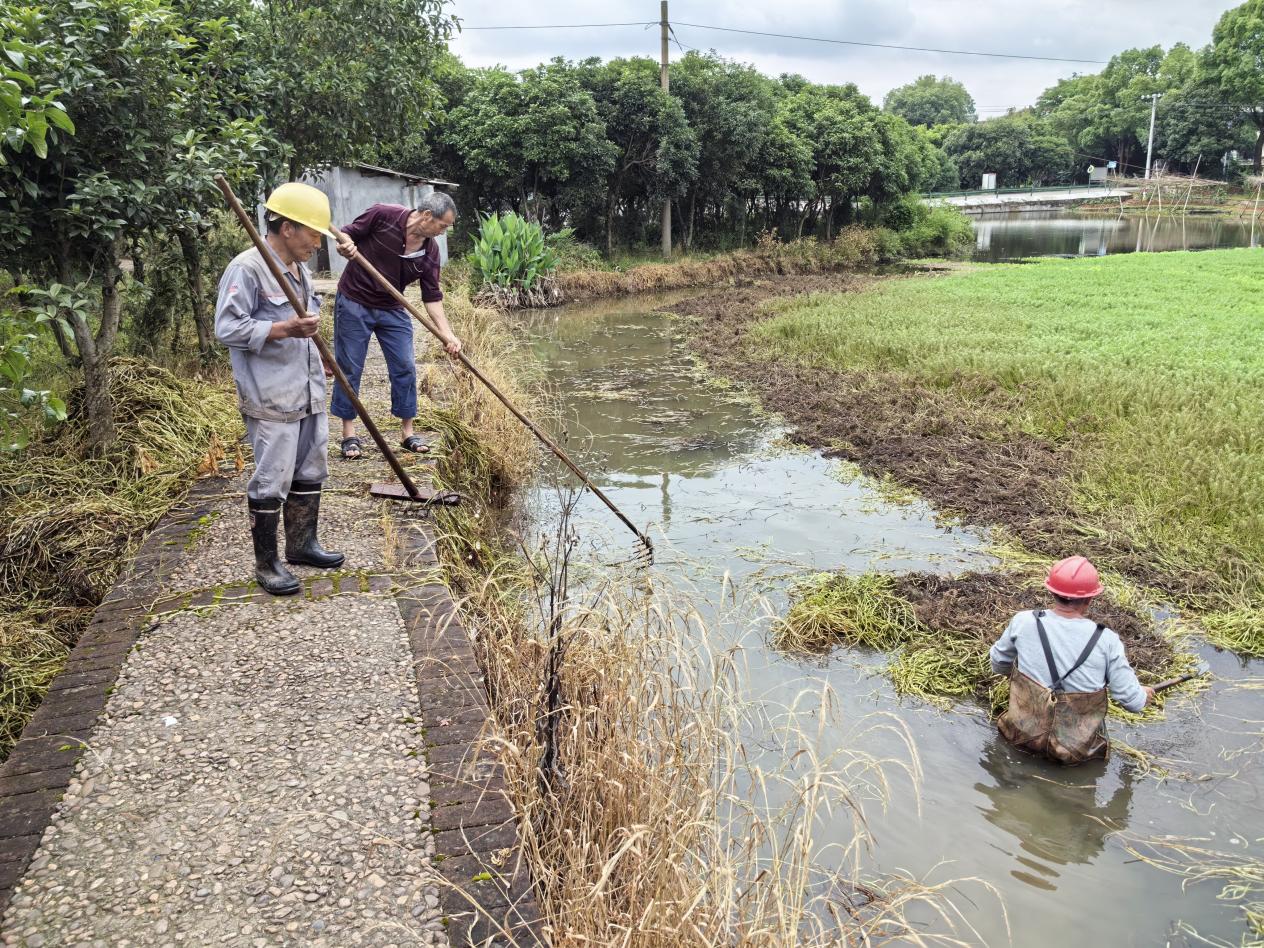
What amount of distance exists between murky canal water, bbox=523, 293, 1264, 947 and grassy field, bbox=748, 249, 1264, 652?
3.85ft

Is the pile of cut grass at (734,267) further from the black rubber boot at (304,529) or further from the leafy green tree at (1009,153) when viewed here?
the leafy green tree at (1009,153)

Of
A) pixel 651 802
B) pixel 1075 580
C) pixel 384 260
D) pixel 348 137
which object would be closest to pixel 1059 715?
pixel 1075 580

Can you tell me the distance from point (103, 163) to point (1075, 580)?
18.1ft

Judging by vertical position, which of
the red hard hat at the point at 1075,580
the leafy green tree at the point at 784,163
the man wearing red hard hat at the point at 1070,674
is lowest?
the man wearing red hard hat at the point at 1070,674

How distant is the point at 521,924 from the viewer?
2.28m

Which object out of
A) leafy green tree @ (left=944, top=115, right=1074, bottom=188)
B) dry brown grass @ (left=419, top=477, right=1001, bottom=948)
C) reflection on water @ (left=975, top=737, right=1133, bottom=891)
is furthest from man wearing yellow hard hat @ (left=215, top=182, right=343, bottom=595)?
leafy green tree @ (left=944, top=115, right=1074, bottom=188)

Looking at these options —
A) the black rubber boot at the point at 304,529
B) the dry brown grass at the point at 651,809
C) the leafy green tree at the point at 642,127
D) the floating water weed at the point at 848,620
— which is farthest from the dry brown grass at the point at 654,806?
the leafy green tree at the point at 642,127

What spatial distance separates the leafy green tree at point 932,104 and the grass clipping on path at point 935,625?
112550 mm

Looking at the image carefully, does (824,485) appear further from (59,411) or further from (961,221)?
(961,221)

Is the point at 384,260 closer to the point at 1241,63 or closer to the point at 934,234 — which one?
the point at 934,234

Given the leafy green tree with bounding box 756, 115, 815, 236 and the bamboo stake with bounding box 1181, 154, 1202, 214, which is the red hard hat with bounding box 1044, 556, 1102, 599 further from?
the bamboo stake with bounding box 1181, 154, 1202, 214

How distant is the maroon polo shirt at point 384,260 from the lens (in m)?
5.72

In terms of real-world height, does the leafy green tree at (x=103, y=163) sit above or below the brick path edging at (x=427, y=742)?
above

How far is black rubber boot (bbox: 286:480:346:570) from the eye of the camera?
4.12m
